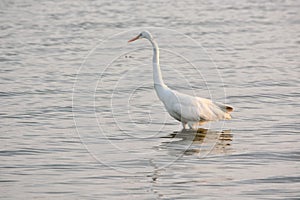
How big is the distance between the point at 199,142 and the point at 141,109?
83.8 inches

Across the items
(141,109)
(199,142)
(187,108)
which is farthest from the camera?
(141,109)

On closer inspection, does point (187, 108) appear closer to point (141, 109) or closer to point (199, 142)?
point (199, 142)

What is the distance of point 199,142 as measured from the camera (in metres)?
12.3

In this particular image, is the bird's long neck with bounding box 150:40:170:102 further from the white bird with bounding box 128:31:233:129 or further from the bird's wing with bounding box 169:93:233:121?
the bird's wing with bounding box 169:93:233:121

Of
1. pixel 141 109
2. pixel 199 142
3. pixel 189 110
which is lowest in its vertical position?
pixel 199 142

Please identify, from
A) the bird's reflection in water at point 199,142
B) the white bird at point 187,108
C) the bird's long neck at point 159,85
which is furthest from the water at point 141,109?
the bird's long neck at point 159,85

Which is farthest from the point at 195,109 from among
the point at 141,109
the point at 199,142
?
the point at 141,109

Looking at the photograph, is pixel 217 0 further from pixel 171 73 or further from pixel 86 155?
pixel 86 155

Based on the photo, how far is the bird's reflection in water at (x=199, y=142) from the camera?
11656mm

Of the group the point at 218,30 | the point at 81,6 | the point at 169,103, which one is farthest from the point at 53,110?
the point at 81,6

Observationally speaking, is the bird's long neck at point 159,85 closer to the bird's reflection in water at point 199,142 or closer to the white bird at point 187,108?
the white bird at point 187,108

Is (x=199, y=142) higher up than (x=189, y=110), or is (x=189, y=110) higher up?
(x=189, y=110)

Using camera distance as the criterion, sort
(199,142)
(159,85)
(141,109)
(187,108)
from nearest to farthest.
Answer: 1. (199,142)
2. (187,108)
3. (159,85)
4. (141,109)

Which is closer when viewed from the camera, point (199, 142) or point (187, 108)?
point (199, 142)
